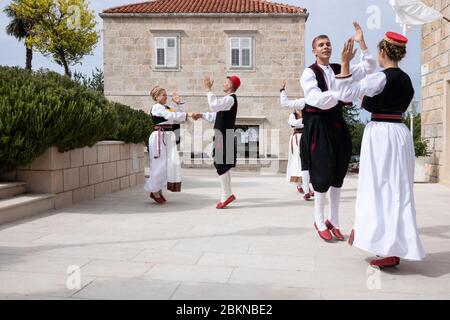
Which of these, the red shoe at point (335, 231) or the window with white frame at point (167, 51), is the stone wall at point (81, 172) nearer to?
the red shoe at point (335, 231)

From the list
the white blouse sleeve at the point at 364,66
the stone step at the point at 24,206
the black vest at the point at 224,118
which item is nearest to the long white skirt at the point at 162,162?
the black vest at the point at 224,118

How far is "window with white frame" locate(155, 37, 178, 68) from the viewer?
25.1 m

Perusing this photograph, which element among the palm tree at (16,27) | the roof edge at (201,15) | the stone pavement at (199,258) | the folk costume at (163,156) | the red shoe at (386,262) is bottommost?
the stone pavement at (199,258)

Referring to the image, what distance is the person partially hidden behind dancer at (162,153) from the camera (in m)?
8.50

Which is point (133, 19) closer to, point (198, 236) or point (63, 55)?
point (63, 55)

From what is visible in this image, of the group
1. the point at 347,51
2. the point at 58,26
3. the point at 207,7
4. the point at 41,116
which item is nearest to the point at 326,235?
the point at 347,51

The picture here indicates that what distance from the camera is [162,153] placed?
867cm

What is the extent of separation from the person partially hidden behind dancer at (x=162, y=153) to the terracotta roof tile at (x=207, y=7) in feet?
57.9

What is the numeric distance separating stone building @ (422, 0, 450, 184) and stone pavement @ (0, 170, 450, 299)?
5.17 metres

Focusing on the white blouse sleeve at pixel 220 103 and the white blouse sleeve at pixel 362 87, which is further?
the white blouse sleeve at pixel 220 103

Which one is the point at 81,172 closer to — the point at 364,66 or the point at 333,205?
the point at 333,205

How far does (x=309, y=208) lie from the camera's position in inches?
323
